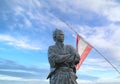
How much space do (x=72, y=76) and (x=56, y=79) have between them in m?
0.65

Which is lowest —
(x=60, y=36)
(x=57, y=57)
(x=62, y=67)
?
(x=62, y=67)

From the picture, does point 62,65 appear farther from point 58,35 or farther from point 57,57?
point 58,35

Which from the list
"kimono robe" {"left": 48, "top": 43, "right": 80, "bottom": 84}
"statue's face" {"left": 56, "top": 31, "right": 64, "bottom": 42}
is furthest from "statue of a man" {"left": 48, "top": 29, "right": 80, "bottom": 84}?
"statue's face" {"left": 56, "top": 31, "right": 64, "bottom": 42}

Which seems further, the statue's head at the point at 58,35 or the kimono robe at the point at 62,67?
the statue's head at the point at 58,35

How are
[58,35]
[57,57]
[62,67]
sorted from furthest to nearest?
[58,35]
[62,67]
[57,57]

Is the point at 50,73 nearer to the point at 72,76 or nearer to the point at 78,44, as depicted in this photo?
the point at 72,76

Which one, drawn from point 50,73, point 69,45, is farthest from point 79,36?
point 50,73

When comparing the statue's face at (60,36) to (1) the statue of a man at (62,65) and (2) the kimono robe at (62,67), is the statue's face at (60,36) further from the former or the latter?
(2) the kimono robe at (62,67)

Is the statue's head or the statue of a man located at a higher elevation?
the statue's head

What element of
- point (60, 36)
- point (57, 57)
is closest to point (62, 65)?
point (57, 57)

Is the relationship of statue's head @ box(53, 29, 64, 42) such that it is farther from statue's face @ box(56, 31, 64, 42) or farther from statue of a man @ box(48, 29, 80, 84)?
statue of a man @ box(48, 29, 80, 84)

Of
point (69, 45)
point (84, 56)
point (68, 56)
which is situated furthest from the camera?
point (84, 56)

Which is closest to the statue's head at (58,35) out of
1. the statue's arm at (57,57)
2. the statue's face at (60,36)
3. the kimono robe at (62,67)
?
the statue's face at (60,36)

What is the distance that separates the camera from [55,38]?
12.8 meters
